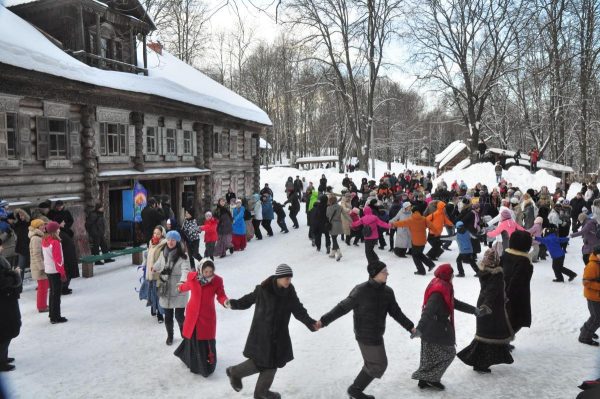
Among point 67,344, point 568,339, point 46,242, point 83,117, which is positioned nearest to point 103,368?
point 67,344

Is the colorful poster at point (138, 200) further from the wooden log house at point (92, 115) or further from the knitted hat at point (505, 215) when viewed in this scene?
the knitted hat at point (505, 215)

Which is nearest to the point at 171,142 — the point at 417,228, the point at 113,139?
the point at 113,139

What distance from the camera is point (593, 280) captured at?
6906 mm

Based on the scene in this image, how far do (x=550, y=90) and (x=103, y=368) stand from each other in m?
36.9

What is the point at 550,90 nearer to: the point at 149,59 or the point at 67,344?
the point at 149,59

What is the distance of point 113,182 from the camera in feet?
51.0

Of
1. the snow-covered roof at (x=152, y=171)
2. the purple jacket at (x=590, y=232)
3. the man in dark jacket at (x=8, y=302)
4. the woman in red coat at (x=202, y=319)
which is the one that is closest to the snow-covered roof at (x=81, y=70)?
the snow-covered roof at (x=152, y=171)

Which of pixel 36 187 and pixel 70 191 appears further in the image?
pixel 70 191

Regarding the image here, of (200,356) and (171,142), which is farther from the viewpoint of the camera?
(171,142)

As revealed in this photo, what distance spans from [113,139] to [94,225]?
140 inches

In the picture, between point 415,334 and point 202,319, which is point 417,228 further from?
point 202,319

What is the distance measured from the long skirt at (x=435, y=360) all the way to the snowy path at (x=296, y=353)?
21cm

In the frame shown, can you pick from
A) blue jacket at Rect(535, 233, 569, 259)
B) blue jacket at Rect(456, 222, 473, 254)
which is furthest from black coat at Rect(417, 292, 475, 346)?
blue jacket at Rect(456, 222, 473, 254)

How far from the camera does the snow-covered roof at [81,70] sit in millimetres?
11008
